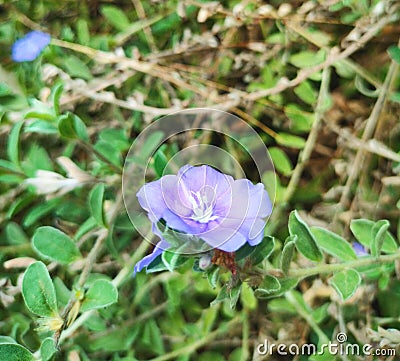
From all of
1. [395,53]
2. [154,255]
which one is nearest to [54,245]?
[154,255]

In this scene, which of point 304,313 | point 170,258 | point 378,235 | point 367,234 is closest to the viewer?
point 170,258

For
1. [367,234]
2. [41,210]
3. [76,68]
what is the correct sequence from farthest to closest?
1. [76,68]
2. [41,210]
3. [367,234]

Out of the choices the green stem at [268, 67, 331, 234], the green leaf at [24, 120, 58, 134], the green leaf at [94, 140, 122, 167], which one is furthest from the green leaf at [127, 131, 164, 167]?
the green stem at [268, 67, 331, 234]

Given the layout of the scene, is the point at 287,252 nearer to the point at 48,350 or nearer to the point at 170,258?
the point at 170,258

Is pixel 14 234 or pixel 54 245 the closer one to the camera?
pixel 54 245

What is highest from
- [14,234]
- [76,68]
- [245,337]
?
Answer: [76,68]

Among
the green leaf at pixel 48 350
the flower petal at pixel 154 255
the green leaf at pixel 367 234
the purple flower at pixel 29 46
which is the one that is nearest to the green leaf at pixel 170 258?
the flower petal at pixel 154 255

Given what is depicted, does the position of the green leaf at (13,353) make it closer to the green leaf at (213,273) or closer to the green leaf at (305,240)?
the green leaf at (213,273)
